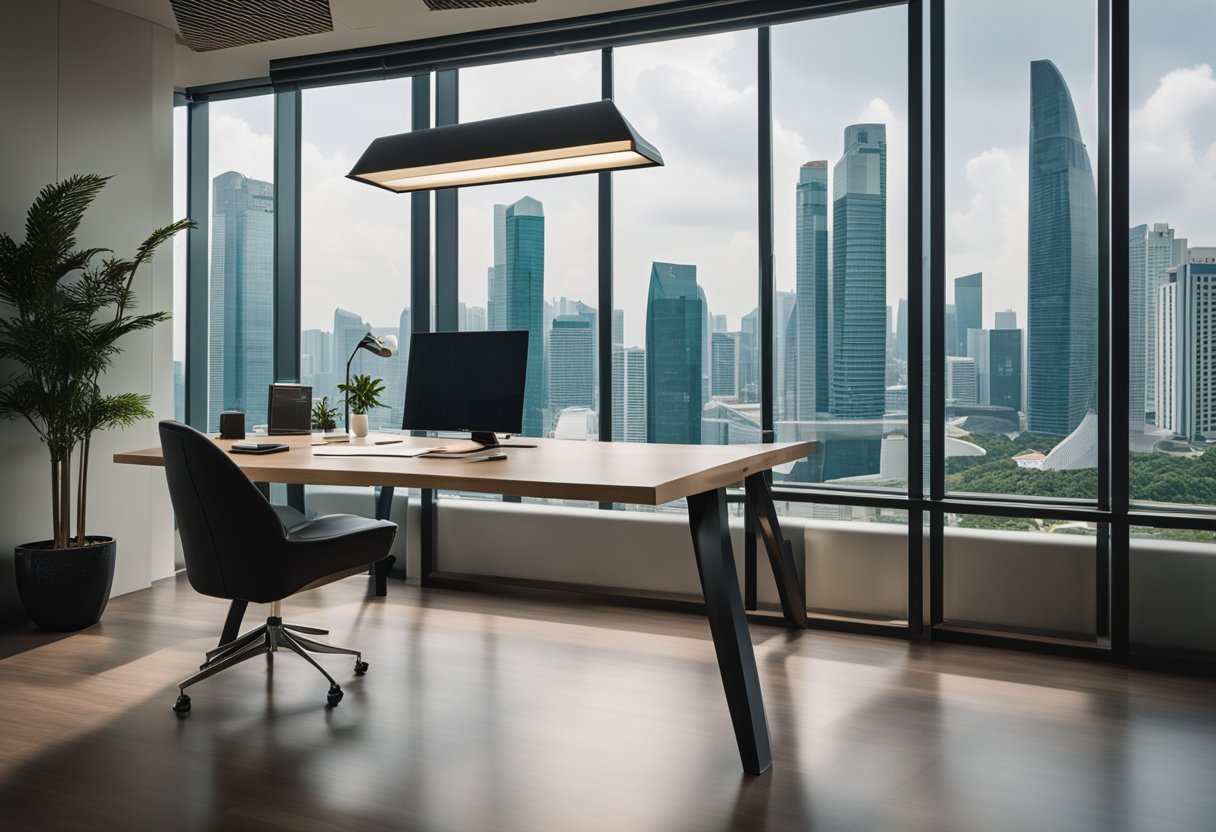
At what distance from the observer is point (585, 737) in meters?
2.82

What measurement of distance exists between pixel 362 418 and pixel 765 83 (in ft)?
7.98

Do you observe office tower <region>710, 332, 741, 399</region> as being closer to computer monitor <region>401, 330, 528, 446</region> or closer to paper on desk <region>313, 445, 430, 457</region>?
computer monitor <region>401, 330, 528, 446</region>

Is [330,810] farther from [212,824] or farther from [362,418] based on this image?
[362,418]

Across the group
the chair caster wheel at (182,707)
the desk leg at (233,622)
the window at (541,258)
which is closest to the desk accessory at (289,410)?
the desk leg at (233,622)

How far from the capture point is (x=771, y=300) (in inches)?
168

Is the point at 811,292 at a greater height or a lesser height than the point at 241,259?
lesser

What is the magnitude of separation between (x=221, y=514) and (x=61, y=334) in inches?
66.5

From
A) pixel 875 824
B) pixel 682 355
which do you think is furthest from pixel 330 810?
pixel 682 355

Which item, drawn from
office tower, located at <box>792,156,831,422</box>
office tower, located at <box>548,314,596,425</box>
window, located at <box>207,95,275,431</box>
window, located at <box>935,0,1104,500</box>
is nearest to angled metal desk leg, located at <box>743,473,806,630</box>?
office tower, located at <box>792,156,831,422</box>

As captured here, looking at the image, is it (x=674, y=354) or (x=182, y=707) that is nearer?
(x=182, y=707)

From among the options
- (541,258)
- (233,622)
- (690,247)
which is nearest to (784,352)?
(690,247)

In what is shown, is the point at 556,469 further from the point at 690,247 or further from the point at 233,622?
the point at 690,247

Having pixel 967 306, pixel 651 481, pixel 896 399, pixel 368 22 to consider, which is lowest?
pixel 651 481

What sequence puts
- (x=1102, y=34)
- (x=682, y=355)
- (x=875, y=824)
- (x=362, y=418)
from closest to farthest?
1. (x=875, y=824)
2. (x=1102, y=34)
3. (x=362, y=418)
4. (x=682, y=355)
